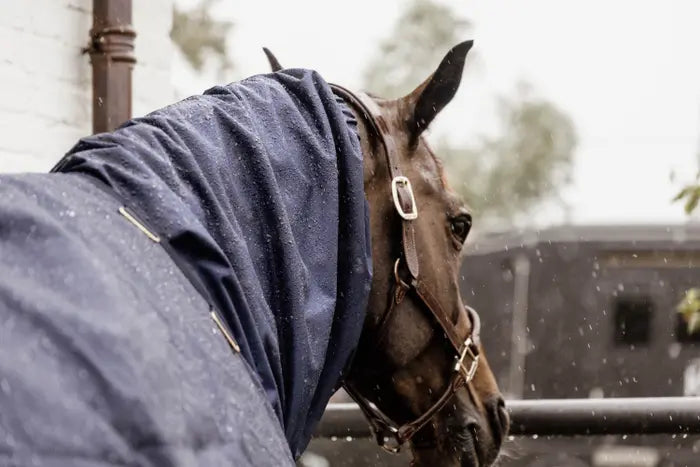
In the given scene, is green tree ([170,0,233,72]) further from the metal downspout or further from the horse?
the horse

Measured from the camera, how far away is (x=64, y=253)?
1.27 metres

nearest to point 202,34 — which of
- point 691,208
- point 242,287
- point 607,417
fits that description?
point 691,208

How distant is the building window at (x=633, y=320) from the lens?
A: 9734mm

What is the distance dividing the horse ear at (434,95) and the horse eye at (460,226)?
0.68ft

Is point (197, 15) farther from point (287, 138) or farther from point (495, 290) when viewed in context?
point (287, 138)

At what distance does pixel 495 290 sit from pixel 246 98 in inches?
316

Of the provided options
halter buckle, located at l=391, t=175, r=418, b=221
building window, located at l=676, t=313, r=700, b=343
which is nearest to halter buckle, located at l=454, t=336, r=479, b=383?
halter buckle, located at l=391, t=175, r=418, b=221

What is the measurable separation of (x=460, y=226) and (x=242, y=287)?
807 mm

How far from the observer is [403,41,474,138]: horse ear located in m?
2.24

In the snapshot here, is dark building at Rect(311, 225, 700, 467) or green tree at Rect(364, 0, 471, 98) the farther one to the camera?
green tree at Rect(364, 0, 471, 98)

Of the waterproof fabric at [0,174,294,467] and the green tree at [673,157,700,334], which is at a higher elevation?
the waterproof fabric at [0,174,294,467]

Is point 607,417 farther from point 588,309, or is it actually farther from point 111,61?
point 588,309

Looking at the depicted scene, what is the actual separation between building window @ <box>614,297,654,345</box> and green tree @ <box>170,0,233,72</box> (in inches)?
496

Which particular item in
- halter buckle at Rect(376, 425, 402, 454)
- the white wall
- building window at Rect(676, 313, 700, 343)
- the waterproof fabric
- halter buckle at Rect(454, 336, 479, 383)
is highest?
the waterproof fabric
